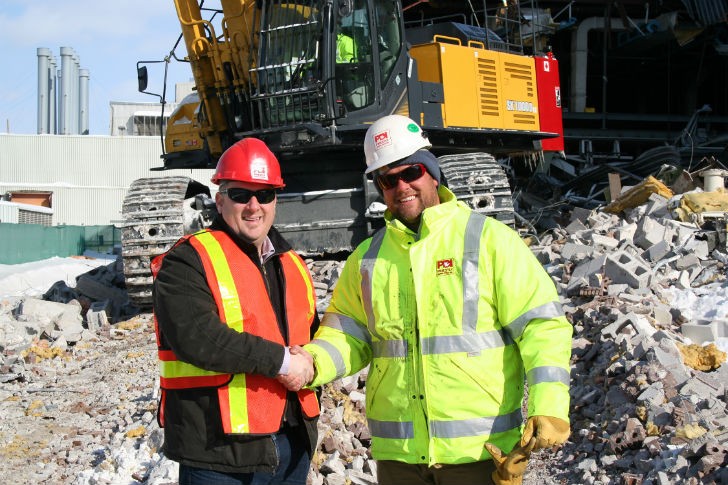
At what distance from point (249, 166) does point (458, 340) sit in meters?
1.01

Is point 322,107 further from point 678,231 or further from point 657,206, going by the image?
point 657,206

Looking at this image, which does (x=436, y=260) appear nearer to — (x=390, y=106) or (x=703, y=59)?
(x=390, y=106)

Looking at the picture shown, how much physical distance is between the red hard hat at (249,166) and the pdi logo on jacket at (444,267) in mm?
698

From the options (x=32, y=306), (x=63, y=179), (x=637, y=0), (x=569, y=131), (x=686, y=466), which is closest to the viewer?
(x=686, y=466)

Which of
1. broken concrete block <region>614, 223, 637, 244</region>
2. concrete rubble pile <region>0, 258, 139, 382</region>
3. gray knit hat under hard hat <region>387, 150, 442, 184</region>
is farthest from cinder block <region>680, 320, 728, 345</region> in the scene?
concrete rubble pile <region>0, 258, 139, 382</region>

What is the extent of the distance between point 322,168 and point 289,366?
754 cm

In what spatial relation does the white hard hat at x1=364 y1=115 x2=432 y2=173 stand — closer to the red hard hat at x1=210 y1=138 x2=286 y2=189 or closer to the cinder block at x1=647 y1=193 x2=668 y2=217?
the red hard hat at x1=210 y1=138 x2=286 y2=189

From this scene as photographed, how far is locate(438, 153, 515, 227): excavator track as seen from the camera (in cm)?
980

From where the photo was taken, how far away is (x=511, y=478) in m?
2.72

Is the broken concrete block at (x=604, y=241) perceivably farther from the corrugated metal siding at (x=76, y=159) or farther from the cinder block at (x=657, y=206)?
the corrugated metal siding at (x=76, y=159)

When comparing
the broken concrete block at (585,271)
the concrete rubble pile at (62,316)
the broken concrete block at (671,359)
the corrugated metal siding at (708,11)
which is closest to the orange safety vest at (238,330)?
the broken concrete block at (671,359)

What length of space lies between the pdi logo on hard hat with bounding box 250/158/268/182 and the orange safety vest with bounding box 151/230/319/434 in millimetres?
246

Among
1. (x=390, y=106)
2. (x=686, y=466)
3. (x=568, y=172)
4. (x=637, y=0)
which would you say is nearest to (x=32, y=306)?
(x=390, y=106)

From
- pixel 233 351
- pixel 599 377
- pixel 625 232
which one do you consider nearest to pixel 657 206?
pixel 625 232
